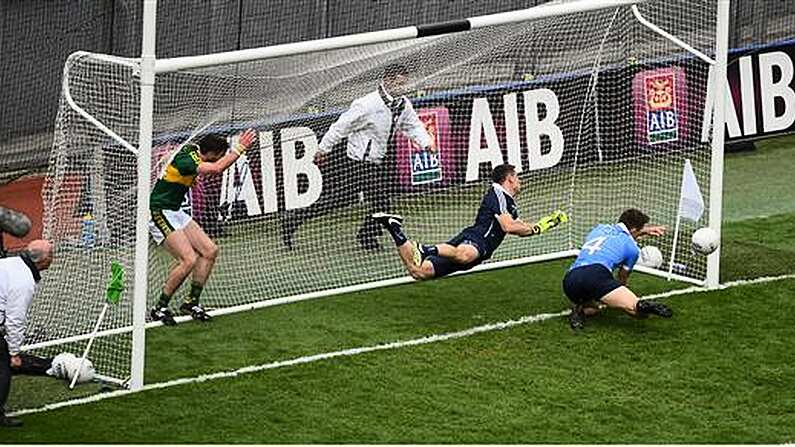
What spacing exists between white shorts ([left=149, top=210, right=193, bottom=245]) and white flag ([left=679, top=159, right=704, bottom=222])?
4226 mm

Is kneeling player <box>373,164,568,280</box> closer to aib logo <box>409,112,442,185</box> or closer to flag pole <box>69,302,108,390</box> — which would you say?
aib logo <box>409,112,442,185</box>

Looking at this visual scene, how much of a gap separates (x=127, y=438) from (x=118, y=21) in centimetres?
983

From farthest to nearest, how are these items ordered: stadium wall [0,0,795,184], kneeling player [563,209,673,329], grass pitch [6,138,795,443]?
stadium wall [0,0,795,184] < kneeling player [563,209,673,329] < grass pitch [6,138,795,443]

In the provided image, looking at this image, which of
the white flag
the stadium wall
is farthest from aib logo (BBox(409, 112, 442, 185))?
the stadium wall

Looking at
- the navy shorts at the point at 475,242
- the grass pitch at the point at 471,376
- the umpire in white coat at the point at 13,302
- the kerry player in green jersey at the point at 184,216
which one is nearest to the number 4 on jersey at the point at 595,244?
the grass pitch at the point at 471,376

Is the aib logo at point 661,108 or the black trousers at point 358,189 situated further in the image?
the aib logo at point 661,108

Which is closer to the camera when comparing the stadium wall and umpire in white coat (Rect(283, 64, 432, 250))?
umpire in white coat (Rect(283, 64, 432, 250))

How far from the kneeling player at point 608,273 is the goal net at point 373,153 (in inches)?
52.9

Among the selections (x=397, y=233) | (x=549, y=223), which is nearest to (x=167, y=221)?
(x=397, y=233)

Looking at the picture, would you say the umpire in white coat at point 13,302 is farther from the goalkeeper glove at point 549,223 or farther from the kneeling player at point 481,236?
the goalkeeper glove at point 549,223

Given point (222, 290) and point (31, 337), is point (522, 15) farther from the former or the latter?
point (31, 337)

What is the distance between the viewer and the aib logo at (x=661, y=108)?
16.4m

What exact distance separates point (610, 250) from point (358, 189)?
255cm

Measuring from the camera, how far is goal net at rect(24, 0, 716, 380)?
1325 centimetres
